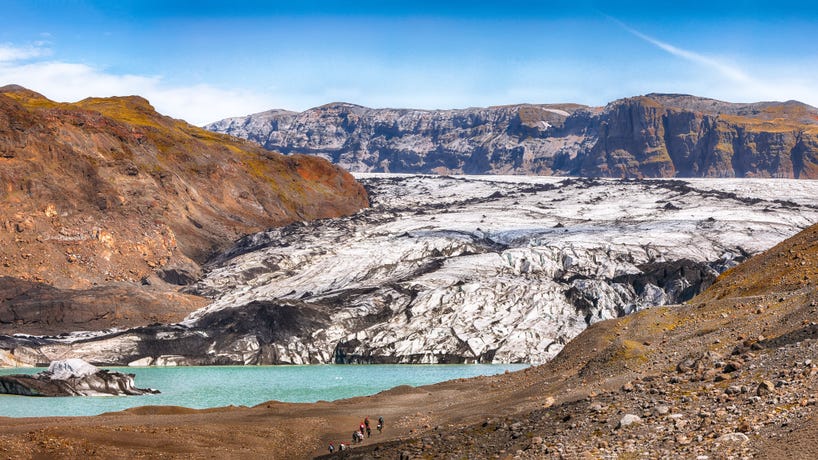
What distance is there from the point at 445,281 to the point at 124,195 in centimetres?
4807

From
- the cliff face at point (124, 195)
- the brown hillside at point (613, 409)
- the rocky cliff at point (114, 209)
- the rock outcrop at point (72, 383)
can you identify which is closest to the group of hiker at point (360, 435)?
the brown hillside at point (613, 409)

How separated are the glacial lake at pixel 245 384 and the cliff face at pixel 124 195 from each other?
28.5 m

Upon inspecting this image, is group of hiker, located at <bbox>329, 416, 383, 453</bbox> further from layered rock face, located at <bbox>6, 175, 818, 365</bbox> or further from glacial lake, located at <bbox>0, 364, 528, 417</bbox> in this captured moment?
layered rock face, located at <bbox>6, 175, 818, 365</bbox>

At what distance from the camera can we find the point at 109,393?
5416 cm

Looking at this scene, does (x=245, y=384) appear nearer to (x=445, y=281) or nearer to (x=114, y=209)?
(x=445, y=281)

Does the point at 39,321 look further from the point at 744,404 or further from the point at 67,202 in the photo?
the point at 744,404

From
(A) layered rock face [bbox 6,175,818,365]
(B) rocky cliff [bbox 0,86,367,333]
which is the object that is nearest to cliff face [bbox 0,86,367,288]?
(B) rocky cliff [bbox 0,86,367,333]

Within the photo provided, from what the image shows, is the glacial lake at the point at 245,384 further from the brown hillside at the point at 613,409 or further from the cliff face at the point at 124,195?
the cliff face at the point at 124,195

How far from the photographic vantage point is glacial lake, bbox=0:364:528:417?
4844 cm

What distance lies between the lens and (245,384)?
201 ft

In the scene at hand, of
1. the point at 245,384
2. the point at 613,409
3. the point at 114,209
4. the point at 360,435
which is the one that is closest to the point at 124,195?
the point at 114,209

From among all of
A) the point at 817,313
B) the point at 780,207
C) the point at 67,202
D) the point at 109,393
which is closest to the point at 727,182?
the point at 780,207

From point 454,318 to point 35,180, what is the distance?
5472cm

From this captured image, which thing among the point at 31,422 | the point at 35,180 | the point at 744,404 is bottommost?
the point at 31,422
